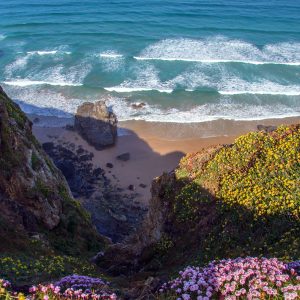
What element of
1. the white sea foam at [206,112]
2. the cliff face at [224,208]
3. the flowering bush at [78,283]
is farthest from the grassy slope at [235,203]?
the white sea foam at [206,112]

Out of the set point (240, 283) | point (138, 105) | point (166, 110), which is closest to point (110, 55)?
point (138, 105)

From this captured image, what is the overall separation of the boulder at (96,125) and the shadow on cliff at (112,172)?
289 mm

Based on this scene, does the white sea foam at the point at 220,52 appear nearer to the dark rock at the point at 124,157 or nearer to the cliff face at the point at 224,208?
the dark rock at the point at 124,157

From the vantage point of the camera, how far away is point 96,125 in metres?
36.9

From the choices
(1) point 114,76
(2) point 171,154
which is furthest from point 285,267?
(1) point 114,76

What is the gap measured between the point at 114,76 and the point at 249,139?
33.3 m

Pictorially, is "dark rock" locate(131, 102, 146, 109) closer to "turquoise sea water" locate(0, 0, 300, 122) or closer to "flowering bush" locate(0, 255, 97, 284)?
"turquoise sea water" locate(0, 0, 300, 122)

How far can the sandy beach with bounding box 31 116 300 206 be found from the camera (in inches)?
1307

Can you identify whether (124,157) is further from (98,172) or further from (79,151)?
(79,151)

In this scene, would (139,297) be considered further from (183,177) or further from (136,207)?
(136,207)

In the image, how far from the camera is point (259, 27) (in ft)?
212

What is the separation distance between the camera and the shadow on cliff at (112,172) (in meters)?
27.9

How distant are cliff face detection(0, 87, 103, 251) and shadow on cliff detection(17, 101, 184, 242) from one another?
16.4ft

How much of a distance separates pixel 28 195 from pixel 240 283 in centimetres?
1320
